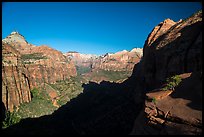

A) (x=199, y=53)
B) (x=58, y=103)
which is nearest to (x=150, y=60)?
(x=199, y=53)

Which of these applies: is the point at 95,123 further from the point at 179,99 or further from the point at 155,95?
the point at 179,99

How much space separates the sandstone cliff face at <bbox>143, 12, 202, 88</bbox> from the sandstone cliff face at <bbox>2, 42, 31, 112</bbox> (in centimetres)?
7243

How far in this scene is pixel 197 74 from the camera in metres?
27.7

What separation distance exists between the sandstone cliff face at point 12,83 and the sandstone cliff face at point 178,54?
72428 mm

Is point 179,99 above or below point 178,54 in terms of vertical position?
below

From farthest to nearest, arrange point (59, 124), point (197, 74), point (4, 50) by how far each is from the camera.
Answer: point (4, 50), point (59, 124), point (197, 74)

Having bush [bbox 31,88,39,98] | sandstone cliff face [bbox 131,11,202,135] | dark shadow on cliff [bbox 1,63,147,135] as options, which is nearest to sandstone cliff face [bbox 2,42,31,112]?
bush [bbox 31,88,39,98]

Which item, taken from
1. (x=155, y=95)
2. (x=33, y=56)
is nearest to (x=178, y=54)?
(x=155, y=95)

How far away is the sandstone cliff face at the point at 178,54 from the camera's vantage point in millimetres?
41812

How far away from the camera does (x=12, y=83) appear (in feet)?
383

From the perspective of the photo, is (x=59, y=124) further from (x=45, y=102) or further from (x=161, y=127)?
(x=161, y=127)

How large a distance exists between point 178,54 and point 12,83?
9174cm

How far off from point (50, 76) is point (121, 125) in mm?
135914

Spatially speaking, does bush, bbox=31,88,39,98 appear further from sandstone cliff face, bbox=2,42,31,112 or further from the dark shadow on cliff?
the dark shadow on cliff
